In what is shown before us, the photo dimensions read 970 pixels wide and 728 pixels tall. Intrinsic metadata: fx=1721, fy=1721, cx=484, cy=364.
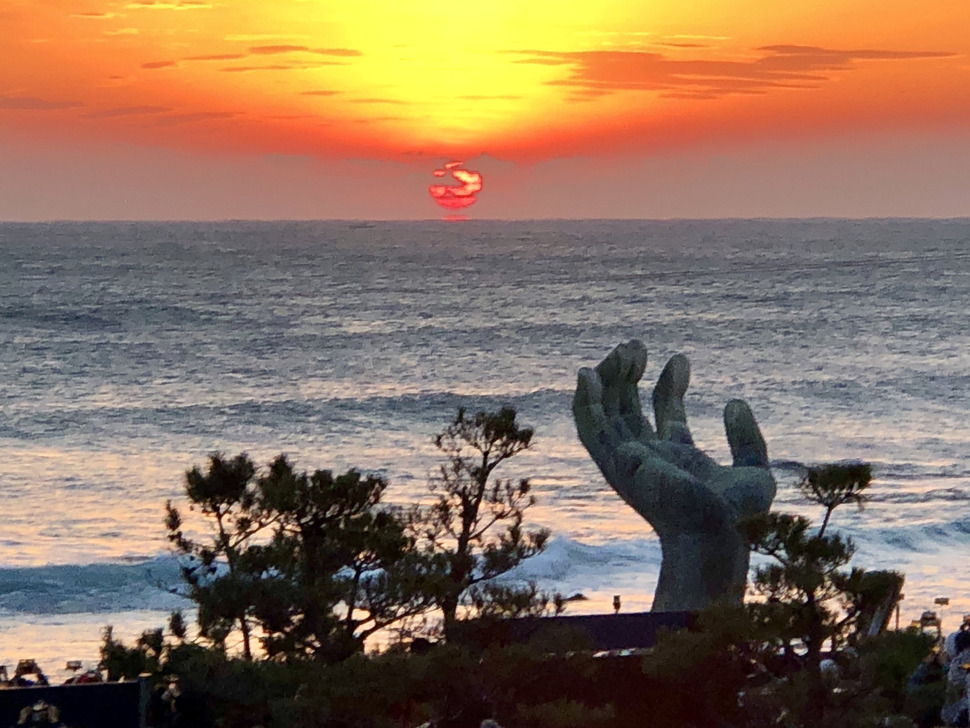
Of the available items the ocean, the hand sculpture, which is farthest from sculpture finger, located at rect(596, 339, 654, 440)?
the ocean

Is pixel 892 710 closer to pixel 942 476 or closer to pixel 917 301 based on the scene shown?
pixel 942 476

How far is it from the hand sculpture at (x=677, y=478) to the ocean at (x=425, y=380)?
6275mm

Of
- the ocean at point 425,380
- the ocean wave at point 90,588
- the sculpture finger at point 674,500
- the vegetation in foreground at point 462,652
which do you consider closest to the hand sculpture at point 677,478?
the sculpture finger at point 674,500

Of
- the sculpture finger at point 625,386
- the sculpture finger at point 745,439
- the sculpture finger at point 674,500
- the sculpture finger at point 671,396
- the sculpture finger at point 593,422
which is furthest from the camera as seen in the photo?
the sculpture finger at point 671,396

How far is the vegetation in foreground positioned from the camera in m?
12.4

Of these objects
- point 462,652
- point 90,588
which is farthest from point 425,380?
point 462,652

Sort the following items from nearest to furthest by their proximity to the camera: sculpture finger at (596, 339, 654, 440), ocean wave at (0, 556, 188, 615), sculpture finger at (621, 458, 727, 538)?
sculpture finger at (621, 458, 727, 538) → sculpture finger at (596, 339, 654, 440) → ocean wave at (0, 556, 188, 615)

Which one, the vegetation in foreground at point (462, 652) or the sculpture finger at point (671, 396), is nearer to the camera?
the vegetation in foreground at point (462, 652)

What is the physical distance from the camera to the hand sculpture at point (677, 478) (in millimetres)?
17719

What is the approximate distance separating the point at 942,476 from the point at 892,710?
3192 cm

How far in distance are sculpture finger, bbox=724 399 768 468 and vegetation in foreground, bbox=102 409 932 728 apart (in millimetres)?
3164

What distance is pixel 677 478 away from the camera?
698 inches

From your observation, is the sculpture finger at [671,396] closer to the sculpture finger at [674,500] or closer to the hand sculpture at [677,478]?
the hand sculpture at [677,478]

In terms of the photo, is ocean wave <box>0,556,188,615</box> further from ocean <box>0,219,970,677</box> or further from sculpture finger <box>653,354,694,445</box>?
sculpture finger <box>653,354,694,445</box>
